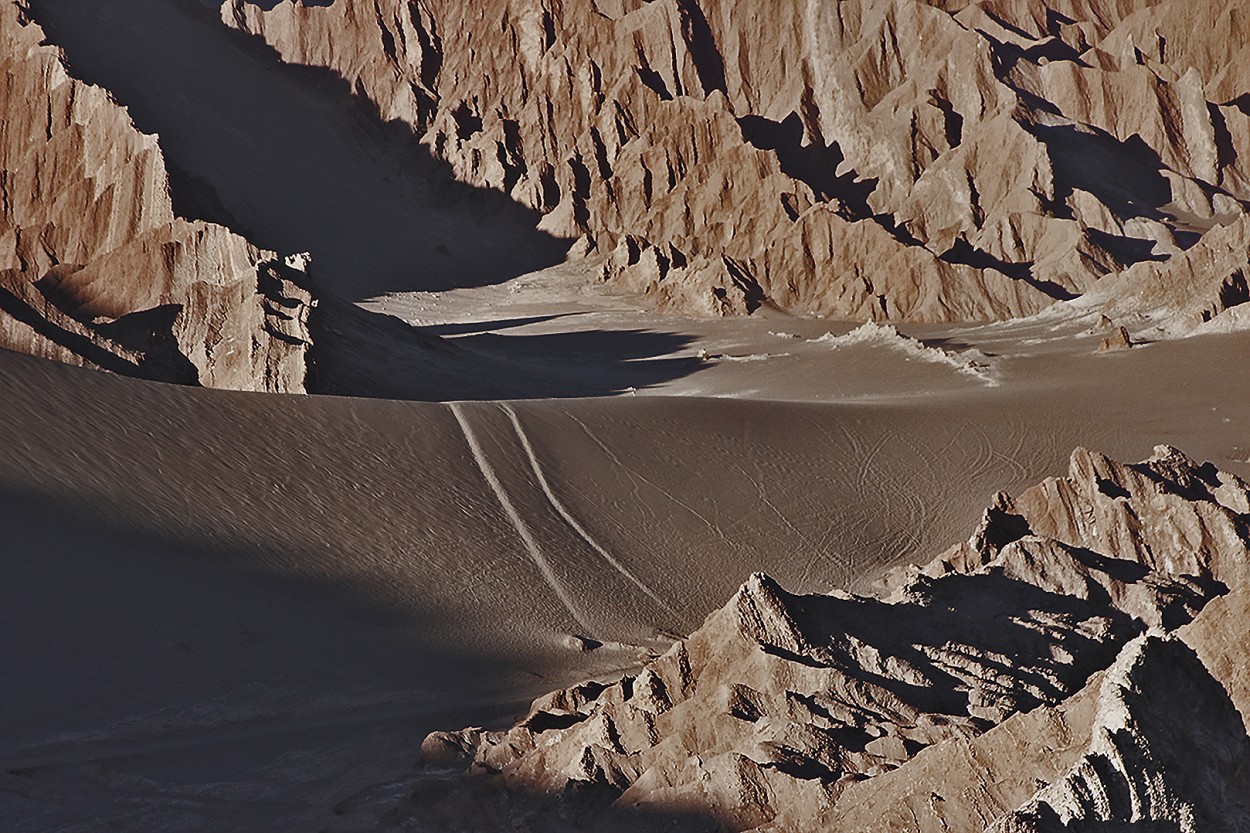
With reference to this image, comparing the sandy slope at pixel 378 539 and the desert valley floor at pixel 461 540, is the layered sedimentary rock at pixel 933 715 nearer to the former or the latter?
the desert valley floor at pixel 461 540

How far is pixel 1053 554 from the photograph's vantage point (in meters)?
10.4

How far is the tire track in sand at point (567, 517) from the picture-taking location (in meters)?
14.4

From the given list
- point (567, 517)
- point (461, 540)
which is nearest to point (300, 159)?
point (567, 517)

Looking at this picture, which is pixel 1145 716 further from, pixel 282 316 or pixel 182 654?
pixel 282 316

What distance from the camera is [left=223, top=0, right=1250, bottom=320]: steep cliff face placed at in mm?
40250

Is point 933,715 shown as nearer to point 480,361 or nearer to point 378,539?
point 378,539

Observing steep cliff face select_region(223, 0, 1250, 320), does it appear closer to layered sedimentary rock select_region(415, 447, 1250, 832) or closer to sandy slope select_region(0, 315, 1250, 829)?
sandy slope select_region(0, 315, 1250, 829)

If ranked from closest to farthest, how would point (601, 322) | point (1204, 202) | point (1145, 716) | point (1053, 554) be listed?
1. point (1145, 716)
2. point (1053, 554)
3. point (601, 322)
4. point (1204, 202)

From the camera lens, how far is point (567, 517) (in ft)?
51.5

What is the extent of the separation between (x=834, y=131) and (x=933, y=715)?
4435 centimetres

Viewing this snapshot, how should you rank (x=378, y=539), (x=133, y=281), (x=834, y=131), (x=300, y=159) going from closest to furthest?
(x=378, y=539), (x=133, y=281), (x=834, y=131), (x=300, y=159)

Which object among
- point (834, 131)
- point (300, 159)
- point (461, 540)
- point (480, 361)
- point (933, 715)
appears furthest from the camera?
point (300, 159)

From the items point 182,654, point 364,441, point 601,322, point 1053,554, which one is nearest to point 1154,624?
point 1053,554

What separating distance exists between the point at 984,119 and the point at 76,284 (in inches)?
1164
